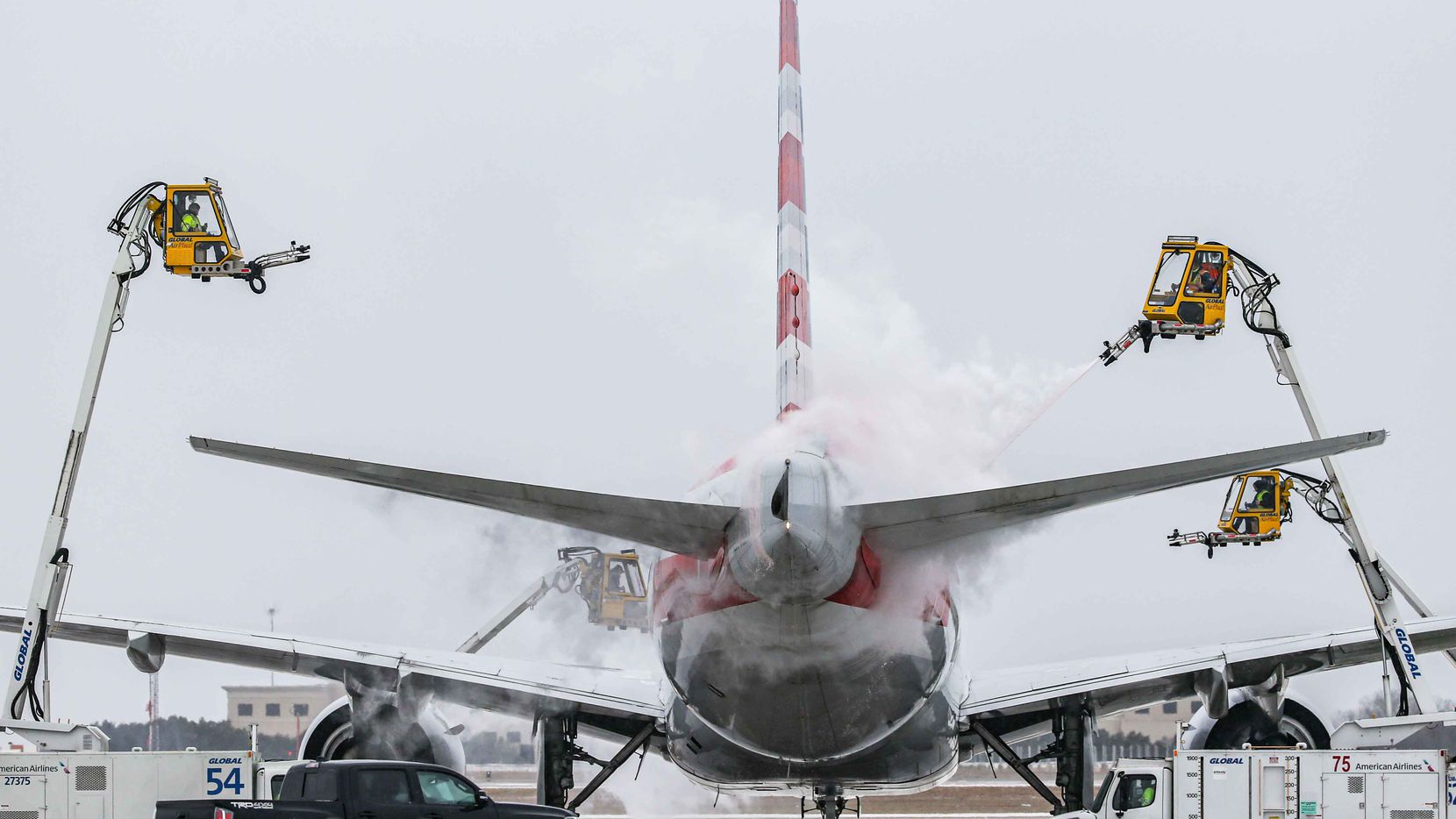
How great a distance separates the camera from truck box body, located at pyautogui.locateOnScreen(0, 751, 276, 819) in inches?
821

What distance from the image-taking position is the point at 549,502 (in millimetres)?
14836

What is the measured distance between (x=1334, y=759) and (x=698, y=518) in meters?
10.4

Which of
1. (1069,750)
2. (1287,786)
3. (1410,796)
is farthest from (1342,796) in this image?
(1069,750)

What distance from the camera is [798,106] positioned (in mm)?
23422

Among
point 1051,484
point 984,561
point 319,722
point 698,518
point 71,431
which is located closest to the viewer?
point 1051,484

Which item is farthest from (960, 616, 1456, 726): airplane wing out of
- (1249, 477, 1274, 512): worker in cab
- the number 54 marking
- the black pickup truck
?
the number 54 marking

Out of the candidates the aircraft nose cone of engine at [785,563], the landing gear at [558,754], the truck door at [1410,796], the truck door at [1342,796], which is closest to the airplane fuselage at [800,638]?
the aircraft nose cone of engine at [785,563]

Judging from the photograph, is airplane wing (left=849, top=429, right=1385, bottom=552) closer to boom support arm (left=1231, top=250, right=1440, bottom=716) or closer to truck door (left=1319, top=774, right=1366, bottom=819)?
truck door (left=1319, top=774, right=1366, bottom=819)

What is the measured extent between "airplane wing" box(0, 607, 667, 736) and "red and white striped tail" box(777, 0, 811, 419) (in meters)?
7.14

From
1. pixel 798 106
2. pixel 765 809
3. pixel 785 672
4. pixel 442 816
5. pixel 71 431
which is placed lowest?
pixel 765 809

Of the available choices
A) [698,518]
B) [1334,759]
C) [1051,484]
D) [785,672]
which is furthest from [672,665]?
[1334,759]

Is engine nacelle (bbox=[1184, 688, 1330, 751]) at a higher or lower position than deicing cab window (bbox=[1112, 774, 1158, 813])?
higher

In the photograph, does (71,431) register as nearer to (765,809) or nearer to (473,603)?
(473,603)

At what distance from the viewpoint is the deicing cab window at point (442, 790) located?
65.4ft
